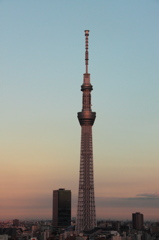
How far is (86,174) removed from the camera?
8950 centimetres

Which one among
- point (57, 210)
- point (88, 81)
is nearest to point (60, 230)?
point (57, 210)

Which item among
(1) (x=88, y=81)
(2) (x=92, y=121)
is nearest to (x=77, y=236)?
(2) (x=92, y=121)

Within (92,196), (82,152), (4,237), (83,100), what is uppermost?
(83,100)

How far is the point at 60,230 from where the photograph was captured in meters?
119

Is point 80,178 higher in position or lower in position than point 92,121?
lower

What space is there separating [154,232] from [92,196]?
1655 inches

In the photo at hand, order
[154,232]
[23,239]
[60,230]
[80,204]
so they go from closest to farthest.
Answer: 1. [80,204]
2. [23,239]
3. [60,230]
4. [154,232]

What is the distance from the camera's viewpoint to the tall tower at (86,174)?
293 ft

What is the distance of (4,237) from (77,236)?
10.8 meters

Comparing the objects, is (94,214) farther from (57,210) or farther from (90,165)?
(57,210)

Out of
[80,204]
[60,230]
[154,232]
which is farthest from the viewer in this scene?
[154,232]

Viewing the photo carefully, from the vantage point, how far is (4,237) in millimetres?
89562

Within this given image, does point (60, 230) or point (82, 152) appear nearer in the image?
point (82, 152)

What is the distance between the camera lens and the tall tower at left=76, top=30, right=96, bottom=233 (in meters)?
89.3
